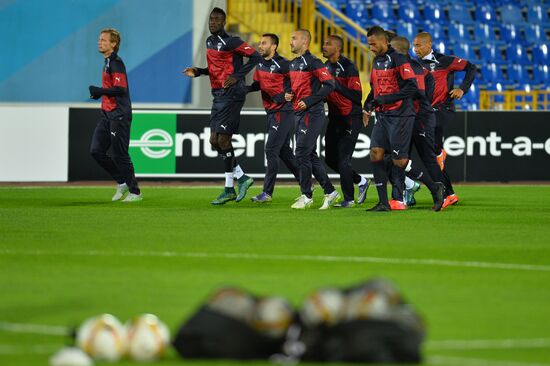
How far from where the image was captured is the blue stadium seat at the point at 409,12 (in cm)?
3064

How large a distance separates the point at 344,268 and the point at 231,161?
304 inches

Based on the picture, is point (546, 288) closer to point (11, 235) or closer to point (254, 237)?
point (254, 237)

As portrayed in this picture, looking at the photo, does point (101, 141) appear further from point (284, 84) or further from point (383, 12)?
point (383, 12)

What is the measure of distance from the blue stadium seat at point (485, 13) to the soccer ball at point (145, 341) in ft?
86.4

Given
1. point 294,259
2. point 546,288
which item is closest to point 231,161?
point 294,259

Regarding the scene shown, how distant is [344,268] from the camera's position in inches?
390

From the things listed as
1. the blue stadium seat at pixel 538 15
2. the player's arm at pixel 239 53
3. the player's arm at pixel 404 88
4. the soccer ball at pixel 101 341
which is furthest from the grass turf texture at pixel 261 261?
the blue stadium seat at pixel 538 15

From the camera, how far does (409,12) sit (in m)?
30.8

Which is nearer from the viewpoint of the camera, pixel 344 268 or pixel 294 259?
pixel 344 268

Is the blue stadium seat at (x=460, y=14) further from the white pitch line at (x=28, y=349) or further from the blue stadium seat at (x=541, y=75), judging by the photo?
the white pitch line at (x=28, y=349)

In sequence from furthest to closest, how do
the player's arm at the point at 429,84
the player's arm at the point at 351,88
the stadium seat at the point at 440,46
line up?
1. the stadium seat at the point at 440,46
2. the player's arm at the point at 429,84
3. the player's arm at the point at 351,88

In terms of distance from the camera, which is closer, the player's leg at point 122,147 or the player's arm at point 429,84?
the player's arm at point 429,84

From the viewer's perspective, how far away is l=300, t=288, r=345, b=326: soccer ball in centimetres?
600

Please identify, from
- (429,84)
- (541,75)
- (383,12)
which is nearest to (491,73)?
→ (541,75)
